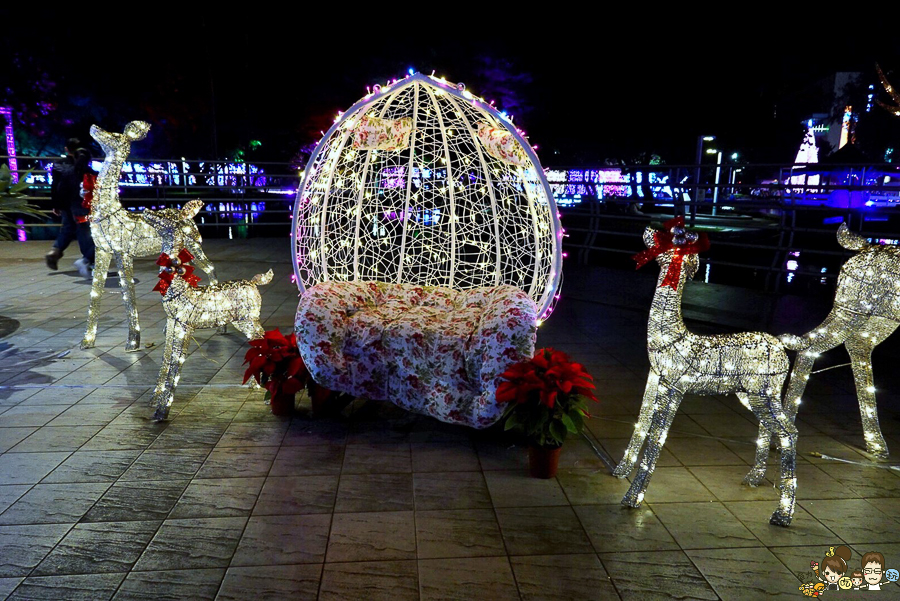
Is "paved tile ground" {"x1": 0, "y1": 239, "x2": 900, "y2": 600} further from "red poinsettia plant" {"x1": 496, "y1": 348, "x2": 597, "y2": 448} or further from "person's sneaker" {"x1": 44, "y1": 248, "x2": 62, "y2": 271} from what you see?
"person's sneaker" {"x1": 44, "y1": 248, "x2": 62, "y2": 271}

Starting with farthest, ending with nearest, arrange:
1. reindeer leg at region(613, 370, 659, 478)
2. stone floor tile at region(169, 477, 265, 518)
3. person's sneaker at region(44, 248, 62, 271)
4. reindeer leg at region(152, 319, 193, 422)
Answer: person's sneaker at region(44, 248, 62, 271)
reindeer leg at region(152, 319, 193, 422)
reindeer leg at region(613, 370, 659, 478)
stone floor tile at region(169, 477, 265, 518)

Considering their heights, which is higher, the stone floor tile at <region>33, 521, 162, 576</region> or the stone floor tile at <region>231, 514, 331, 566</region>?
the stone floor tile at <region>231, 514, 331, 566</region>

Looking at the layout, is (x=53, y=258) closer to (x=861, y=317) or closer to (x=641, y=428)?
(x=641, y=428)

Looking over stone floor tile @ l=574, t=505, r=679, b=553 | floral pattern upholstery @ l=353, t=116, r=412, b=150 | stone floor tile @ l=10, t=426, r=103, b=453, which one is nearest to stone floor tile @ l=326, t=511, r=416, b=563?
stone floor tile @ l=574, t=505, r=679, b=553

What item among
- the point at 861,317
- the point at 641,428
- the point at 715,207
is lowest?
the point at 641,428

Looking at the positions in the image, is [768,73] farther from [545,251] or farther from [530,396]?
[530,396]

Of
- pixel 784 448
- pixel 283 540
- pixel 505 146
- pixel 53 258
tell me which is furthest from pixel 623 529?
pixel 53 258

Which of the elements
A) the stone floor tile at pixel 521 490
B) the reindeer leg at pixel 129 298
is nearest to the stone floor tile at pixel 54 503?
the stone floor tile at pixel 521 490

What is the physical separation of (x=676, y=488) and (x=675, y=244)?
1236 mm

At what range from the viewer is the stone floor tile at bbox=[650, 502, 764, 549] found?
8.66ft

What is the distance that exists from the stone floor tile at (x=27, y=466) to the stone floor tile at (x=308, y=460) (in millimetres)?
1170

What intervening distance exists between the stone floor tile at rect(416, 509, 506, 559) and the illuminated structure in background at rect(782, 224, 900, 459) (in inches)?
65.6

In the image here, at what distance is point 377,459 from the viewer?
11.2 feet

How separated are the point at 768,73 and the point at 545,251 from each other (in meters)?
8.79
